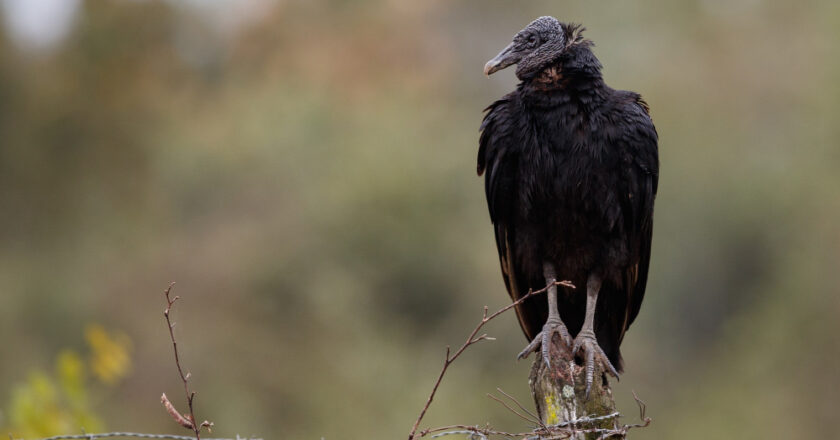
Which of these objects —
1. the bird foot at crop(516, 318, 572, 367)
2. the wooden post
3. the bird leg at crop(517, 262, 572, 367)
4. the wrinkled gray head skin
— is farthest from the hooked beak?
the wooden post

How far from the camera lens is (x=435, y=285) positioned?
13.3 m

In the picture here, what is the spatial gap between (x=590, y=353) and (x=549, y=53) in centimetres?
115

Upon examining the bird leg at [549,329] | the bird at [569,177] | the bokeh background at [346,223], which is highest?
the bokeh background at [346,223]

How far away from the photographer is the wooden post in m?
3.04

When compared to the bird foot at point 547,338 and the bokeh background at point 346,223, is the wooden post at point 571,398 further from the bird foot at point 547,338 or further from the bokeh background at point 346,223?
the bokeh background at point 346,223

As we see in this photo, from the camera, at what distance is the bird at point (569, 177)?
12.1 ft

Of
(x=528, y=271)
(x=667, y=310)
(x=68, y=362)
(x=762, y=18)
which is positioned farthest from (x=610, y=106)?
(x=762, y=18)

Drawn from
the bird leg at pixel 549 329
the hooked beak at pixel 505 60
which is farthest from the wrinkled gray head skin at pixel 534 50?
the bird leg at pixel 549 329

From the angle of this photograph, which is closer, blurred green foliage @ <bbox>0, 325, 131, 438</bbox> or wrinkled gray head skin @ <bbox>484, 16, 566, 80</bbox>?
blurred green foliage @ <bbox>0, 325, 131, 438</bbox>

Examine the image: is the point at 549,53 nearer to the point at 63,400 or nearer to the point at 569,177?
the point at 569,177

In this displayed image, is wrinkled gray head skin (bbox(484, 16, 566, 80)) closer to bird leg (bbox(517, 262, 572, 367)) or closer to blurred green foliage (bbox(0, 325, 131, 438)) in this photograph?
bird leg (bbox(517, 262, 572, 367))

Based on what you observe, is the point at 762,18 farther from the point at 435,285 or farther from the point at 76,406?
the point at 76,406

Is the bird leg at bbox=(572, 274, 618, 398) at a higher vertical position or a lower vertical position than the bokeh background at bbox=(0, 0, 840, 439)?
lower

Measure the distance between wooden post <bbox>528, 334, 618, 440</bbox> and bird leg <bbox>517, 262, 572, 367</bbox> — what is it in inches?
3.5
